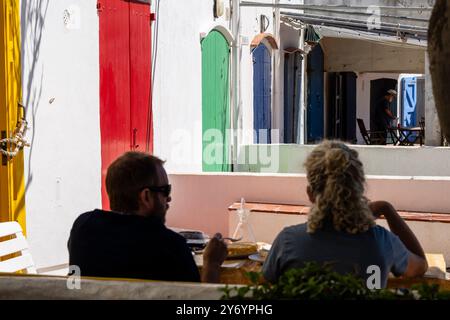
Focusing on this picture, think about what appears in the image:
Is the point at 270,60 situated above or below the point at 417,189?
above

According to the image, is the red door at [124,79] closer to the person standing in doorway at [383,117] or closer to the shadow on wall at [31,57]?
the shadow on wall at [31,57]

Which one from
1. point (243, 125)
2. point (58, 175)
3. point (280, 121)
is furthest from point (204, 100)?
point (280, 121)

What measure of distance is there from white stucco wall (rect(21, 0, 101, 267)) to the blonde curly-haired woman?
3460 mm

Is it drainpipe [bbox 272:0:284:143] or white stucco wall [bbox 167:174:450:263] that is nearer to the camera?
white stucco wall [bbox 167:174:450:263]

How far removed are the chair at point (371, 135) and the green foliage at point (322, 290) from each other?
18.1 m

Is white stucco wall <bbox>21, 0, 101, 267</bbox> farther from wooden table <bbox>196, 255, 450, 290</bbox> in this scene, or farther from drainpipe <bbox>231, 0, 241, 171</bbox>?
drainpipe <bbox>231, 0, 241, 171</bbox>

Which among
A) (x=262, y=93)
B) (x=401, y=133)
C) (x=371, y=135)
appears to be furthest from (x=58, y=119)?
(x=371, y=135)

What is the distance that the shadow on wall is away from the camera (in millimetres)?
6375

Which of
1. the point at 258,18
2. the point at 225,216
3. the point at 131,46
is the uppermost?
the point at 258,18

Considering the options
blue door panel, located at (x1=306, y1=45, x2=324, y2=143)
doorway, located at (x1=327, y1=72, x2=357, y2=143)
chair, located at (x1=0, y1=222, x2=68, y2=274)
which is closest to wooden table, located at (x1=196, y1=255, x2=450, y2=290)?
chair, located at (x1=0, y1=222, x2=68, y2=274)

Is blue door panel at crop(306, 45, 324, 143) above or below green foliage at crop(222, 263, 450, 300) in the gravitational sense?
above
